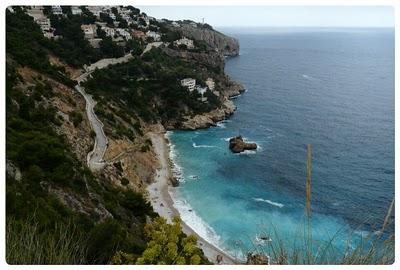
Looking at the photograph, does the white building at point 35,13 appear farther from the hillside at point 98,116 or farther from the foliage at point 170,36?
the foliage at point 170,36

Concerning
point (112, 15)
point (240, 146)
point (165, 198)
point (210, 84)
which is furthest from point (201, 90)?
point (165, 198)

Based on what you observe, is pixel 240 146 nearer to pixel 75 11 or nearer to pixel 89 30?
pixel 89 30

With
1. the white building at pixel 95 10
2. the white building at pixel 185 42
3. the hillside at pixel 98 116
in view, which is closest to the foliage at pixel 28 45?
the hillside at pixel 98 116

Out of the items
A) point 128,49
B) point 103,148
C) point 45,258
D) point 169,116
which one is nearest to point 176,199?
point 103,148

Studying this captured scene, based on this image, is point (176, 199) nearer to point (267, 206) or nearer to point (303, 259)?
point (267, 206)

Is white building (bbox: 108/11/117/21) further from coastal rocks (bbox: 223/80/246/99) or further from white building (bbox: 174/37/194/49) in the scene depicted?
coastal rocks (bbox: 223/80/246/99)

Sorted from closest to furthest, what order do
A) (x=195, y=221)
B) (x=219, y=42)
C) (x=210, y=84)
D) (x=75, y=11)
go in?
(x=195, y=221) → (x=210, y=84) → (x=75, y=11) → (x=219, y=42)

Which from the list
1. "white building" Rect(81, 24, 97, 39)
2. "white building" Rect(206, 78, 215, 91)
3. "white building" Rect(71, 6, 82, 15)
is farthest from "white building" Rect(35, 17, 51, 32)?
"white building" Rect(206, 78, 215, 91)
